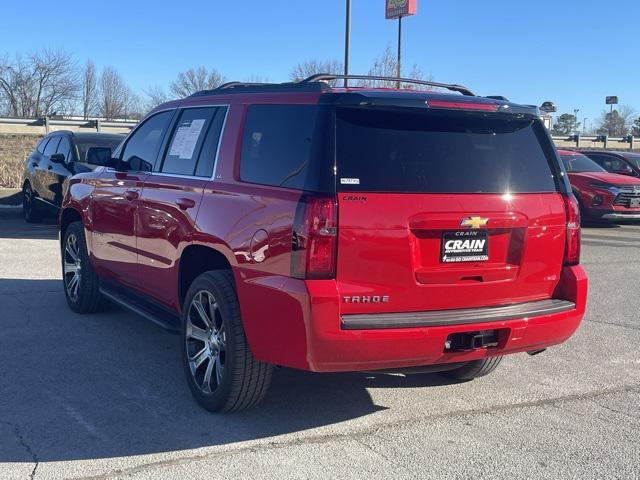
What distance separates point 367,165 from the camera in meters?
3.79

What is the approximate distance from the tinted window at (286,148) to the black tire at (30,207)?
1023cm

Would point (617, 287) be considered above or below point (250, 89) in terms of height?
below

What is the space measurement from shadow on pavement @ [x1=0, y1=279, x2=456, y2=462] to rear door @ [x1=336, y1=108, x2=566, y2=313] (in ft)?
3.50

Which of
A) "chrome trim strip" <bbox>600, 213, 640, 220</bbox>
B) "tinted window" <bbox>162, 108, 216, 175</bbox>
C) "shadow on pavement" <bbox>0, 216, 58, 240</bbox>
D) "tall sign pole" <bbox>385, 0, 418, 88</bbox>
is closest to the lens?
"tinted window" <bbox>162, 108, 216, 175</bbox>

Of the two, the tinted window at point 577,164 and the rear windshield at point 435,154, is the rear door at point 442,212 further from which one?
the tinted window at point 577,164

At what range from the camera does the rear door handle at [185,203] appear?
4.63m

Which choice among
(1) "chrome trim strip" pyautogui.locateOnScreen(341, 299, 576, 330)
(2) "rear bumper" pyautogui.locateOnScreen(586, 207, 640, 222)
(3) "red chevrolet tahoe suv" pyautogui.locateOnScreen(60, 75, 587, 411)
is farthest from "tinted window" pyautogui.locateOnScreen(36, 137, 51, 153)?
(2) "rear bumper" pyautogui.locateOnScreen(586, 207, 640, 222)

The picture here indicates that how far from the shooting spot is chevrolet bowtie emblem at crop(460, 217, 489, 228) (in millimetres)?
3893

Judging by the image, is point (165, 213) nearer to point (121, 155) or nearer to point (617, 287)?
point (121, 155)

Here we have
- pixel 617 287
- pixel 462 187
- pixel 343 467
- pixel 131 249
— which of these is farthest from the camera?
pixel 617 287

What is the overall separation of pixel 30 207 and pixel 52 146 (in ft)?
4.61

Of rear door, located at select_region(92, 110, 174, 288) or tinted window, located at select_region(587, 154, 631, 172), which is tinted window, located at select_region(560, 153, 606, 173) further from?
rear door, located at select_region(92, 110, 174, 288)

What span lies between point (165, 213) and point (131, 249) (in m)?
0.77

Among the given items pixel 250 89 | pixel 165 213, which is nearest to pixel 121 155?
pixel 165 213
